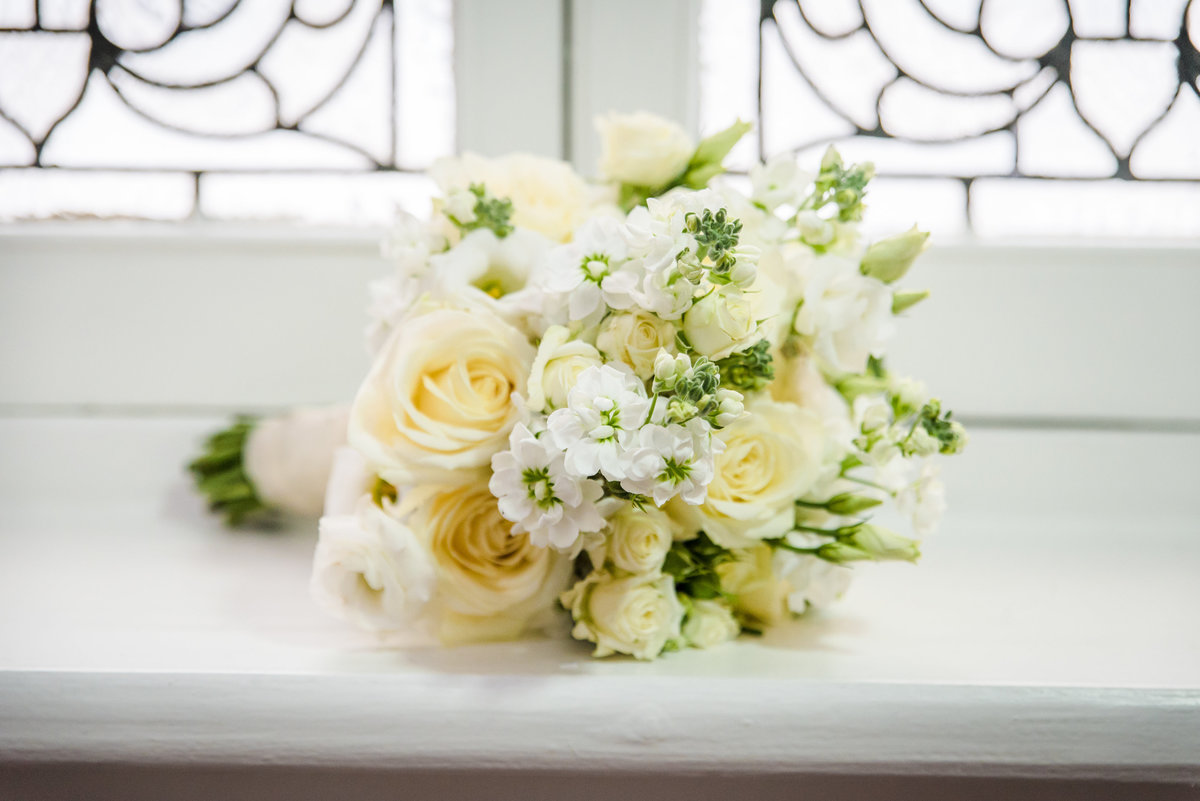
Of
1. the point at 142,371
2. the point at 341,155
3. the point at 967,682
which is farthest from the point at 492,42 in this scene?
the point at 967,682

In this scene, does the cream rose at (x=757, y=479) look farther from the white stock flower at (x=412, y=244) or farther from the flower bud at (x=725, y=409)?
the white stock flower at (x=412, y=244)

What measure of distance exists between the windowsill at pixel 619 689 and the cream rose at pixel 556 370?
0.16 metres

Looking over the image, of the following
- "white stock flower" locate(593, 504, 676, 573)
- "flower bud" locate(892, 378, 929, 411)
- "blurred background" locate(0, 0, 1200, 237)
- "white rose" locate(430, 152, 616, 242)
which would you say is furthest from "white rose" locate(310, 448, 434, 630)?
"blurred background" locate(0, 0, 1200, 237)

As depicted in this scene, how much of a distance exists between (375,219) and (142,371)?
30 cm

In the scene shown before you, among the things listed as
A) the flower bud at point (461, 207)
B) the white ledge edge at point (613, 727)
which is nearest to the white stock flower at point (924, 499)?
the white ledge edge at point (613, 727)

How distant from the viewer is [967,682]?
467 mm

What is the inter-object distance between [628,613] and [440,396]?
0.17 m

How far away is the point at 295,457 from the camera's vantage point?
79 centimetres

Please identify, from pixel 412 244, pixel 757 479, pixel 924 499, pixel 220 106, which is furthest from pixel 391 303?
pixel 220 106

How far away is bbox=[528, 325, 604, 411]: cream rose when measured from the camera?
0.44 m

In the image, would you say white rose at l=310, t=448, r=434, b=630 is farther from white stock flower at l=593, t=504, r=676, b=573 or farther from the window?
the window

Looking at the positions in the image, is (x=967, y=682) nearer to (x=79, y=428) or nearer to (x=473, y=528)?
(x=473, y=528)

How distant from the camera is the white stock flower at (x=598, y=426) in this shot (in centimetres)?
39

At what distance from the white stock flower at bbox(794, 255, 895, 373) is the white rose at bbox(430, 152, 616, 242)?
0.16 m
